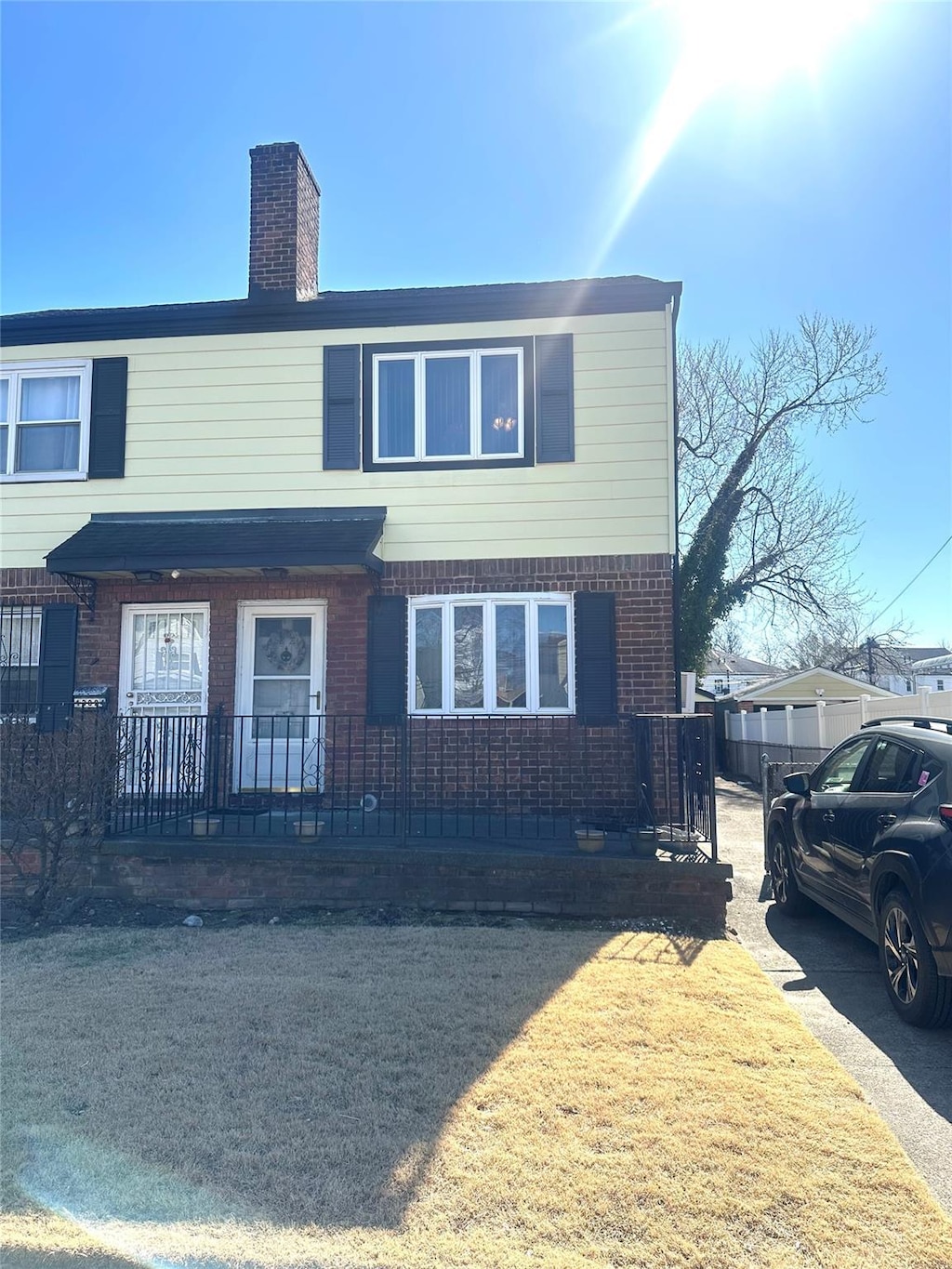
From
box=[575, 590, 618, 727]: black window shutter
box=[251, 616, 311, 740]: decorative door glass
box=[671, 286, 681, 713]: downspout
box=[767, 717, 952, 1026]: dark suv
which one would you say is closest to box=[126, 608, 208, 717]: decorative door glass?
box=[251, 616, 311, 740]: decorative door glass

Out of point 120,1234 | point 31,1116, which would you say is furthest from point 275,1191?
point 31,1116

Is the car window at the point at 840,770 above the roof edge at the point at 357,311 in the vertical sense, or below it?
below

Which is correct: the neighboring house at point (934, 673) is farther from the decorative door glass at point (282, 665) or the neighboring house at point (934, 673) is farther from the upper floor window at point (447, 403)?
the decorative door glass at point (282, 665)

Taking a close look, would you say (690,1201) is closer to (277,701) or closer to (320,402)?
(277,701)

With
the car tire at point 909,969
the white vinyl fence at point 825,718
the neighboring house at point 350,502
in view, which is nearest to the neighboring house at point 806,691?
the white vinyl fence at point 825,718

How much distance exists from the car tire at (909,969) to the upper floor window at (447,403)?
586 cm

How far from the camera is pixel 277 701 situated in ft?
30.0

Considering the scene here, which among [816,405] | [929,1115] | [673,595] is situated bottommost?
[929,1115]

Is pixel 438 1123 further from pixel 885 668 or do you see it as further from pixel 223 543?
pixel 885 668

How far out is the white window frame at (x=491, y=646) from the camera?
28.5 feet

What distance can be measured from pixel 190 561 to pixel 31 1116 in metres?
5.53

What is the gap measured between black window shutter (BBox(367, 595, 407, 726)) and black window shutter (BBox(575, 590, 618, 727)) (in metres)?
1.80

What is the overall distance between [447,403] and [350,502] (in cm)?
152

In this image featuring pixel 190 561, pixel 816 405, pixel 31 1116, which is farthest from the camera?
pixel 816 405
